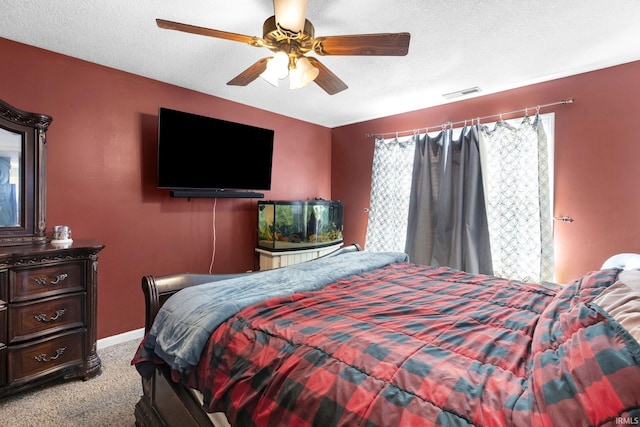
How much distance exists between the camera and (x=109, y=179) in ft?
8.79

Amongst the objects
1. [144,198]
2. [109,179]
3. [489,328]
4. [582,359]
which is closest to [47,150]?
[109,179]

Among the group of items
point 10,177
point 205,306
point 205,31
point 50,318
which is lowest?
point 50,318

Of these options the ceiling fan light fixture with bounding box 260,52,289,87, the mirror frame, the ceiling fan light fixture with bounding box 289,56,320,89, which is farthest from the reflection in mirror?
the ceiling fan light fixture with bounding box 289,56,320,89

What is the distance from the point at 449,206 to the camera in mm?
3363

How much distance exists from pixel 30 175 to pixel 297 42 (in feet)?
6.95

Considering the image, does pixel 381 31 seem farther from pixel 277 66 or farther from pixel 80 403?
pixel 80 403

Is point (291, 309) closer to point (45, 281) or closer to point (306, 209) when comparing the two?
point (45, 281)

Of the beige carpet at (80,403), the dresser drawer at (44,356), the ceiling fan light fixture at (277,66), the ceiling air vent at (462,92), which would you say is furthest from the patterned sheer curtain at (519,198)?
the dresser drawer at (44,356)

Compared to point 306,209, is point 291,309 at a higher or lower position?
lower

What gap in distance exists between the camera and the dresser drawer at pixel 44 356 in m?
1.90

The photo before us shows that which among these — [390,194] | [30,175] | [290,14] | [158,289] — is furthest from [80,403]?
[390,194]

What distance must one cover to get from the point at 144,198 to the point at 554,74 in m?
3.86

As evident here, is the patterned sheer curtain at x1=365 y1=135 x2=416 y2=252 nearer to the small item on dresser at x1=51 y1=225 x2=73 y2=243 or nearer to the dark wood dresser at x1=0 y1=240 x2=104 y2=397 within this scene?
the dark wood dresser at x1=0 y1=240 x2=104 y2=397

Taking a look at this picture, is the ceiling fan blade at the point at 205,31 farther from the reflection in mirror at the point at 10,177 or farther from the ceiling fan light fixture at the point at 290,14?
the reflection in mirror at the point at 10,177
